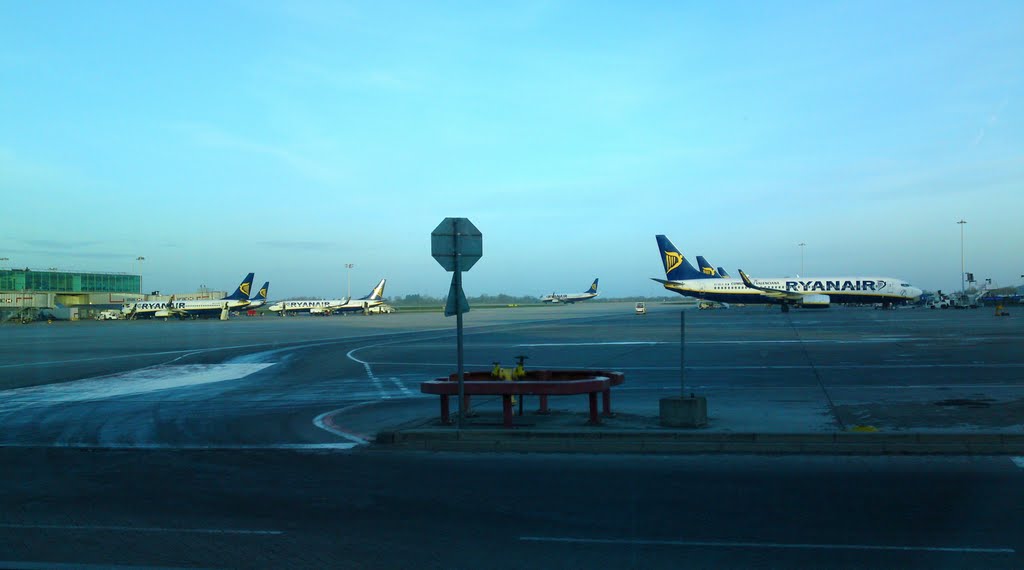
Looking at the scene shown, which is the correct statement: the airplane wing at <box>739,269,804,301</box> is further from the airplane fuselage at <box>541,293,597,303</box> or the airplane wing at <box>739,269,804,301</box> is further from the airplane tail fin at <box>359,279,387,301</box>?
the airplane fuselage at <box>541,293,597,303</box>

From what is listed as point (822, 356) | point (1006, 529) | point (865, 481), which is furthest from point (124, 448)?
point (822, 356)

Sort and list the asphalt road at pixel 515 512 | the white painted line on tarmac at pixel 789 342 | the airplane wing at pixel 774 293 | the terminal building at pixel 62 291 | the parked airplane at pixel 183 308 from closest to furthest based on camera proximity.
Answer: the asphalt road at pixel 515 512
the white painted line on tarmac at pixel 789 342
the airplane wing at pixel 774 293
the parked airplane at pixel 183 308
the terminal building at pixel 62 291

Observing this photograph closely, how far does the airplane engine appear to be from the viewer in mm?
71000

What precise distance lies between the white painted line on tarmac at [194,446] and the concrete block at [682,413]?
442cm

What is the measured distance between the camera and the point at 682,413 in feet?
37.1

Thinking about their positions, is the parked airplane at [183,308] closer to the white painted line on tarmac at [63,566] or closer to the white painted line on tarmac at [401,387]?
the white painted line on tarmac at [401,387]

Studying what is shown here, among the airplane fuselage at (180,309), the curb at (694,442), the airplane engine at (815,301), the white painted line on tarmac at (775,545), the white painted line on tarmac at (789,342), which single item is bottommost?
the white painted line on tarmac at (775,545)

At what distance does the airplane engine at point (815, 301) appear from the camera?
233 feet

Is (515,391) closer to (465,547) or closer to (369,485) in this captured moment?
(369,485)

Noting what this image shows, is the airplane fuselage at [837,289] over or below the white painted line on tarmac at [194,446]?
over

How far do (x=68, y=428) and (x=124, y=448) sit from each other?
2.61 meters

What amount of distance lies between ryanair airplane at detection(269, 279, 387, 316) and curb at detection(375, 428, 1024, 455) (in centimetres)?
9930

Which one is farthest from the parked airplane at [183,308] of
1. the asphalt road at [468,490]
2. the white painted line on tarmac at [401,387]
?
the asphalt road at [468,490]

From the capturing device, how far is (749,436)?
1048cm
